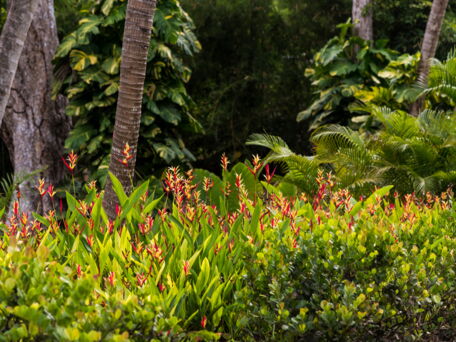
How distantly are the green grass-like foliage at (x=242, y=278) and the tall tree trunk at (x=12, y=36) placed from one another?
2.01m

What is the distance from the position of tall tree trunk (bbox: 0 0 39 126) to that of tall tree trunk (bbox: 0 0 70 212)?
4.32 m

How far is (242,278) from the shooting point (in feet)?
9.16

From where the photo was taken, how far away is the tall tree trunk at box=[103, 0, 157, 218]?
195 inches

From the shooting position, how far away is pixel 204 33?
1212 cm

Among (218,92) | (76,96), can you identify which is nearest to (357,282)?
(76,96)

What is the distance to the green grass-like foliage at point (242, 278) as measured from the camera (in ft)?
7.04

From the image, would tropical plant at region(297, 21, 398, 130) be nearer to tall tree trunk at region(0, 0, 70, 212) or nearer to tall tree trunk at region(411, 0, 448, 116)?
tall tree trunk at region(411, 0, 448, 116)

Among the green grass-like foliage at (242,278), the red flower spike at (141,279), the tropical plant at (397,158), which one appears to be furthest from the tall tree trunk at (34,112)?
the red flower spike at (141,279)

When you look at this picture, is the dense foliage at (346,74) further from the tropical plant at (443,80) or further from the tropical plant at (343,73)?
the tropical plant at (443,80)

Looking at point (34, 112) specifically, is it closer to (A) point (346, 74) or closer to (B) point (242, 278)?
(A) point (346, 74)

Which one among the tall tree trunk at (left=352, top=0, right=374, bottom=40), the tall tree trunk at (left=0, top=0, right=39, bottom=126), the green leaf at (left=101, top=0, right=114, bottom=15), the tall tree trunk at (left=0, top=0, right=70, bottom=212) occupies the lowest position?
the tall tree trunk at (left=0, top=0, right=70, bottom=212)

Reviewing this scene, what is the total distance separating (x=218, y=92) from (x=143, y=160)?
12.6 ft

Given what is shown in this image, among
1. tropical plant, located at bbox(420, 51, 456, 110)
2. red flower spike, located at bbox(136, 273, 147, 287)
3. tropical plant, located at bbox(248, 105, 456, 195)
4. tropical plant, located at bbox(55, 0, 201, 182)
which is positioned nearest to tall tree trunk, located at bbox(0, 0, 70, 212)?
tropical plant, located at bbox(55, 0, 201, 182)

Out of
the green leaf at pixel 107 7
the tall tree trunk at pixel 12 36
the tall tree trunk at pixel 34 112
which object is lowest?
the tall tree trunk at pixel 34 112
